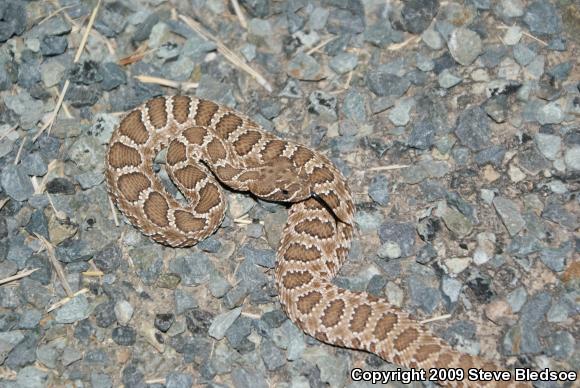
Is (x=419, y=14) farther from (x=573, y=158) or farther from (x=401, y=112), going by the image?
(x=573, y=158)

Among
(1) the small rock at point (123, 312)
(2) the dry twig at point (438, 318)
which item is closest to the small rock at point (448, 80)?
(2) the dry twig at point (438, 318)

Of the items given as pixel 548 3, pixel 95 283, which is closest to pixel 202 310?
pixel 95 283

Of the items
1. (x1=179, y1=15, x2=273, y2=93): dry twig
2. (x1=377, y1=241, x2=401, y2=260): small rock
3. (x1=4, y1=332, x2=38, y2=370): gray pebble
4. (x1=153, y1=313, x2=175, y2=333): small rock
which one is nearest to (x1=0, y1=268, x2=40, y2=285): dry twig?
(x1=4, y1=332, x2=38, y2=370): gray pebble

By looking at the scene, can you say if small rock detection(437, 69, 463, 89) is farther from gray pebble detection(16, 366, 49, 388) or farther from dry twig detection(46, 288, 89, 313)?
gray pebble detection(16, 366, 49, 388)

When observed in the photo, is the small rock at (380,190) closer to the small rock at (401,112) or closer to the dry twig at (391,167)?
the dry twig at (391,167)

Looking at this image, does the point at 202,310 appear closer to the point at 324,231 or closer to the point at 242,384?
the point at 242,384

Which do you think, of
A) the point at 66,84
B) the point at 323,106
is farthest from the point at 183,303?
the point at 66,84

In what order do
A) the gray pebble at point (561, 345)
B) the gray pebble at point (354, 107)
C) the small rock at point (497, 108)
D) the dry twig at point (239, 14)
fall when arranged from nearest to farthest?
the gray pebble at point (561, 345)
the small rock at point (497, 108)
the gray pebble at point (354, 107)
the dry twig at point (239, 14)
